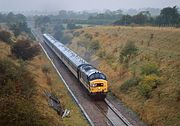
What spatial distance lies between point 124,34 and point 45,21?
352 ft

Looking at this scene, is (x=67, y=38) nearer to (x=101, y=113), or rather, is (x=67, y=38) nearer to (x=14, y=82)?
(x=101, y=113)

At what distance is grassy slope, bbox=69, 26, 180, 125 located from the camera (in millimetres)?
30953

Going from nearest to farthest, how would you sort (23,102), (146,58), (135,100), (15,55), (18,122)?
(18,122) < (23,102) < (135,100) < (146,58) < (15,55)

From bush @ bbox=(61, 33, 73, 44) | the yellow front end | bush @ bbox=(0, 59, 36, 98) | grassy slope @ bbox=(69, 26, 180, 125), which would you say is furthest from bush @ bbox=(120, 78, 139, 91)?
bush @ bbox=(61, 33, 73, 44)

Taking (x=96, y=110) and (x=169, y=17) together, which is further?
(x=169, y=17)

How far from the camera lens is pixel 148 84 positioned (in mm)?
35406

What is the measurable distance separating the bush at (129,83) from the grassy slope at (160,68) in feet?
2.30

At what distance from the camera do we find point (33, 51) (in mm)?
52500

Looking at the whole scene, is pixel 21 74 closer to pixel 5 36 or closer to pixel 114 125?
pixel 114 125

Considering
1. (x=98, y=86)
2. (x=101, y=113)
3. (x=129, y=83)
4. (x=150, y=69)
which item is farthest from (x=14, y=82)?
(x=150, y=69)

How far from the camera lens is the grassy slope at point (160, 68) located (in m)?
31.0

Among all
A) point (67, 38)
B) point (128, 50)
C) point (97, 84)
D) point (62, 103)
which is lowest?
point (67, 38)

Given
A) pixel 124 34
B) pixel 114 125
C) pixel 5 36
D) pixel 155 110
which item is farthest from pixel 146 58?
pixel 5 36

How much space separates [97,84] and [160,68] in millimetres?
8834
